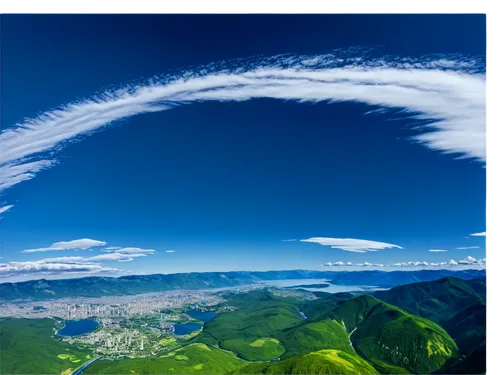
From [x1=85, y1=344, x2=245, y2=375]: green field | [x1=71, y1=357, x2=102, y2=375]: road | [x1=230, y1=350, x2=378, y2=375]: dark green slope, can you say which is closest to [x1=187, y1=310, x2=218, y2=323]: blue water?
[x1=85, y1=344, x2=245, y2=375]: green field

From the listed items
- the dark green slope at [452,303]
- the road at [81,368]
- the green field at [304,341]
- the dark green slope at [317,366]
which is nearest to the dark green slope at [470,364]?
the green field at [304,341]

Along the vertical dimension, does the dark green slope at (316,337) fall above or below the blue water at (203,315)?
below

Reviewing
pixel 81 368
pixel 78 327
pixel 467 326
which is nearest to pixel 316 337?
pixel 467 326

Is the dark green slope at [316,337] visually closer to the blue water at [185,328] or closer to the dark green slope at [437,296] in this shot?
the dark green slope at [437,296]

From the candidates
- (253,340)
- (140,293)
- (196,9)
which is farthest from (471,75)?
(140,293)

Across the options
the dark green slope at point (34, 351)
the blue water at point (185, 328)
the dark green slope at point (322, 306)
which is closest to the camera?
the dark green slope at point (34, 351)

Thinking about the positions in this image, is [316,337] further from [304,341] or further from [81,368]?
[81,368]

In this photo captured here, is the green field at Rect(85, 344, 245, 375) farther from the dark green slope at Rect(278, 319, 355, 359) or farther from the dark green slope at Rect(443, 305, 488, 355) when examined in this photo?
the dark green slope at Rect(443, 305, 488, 355)
